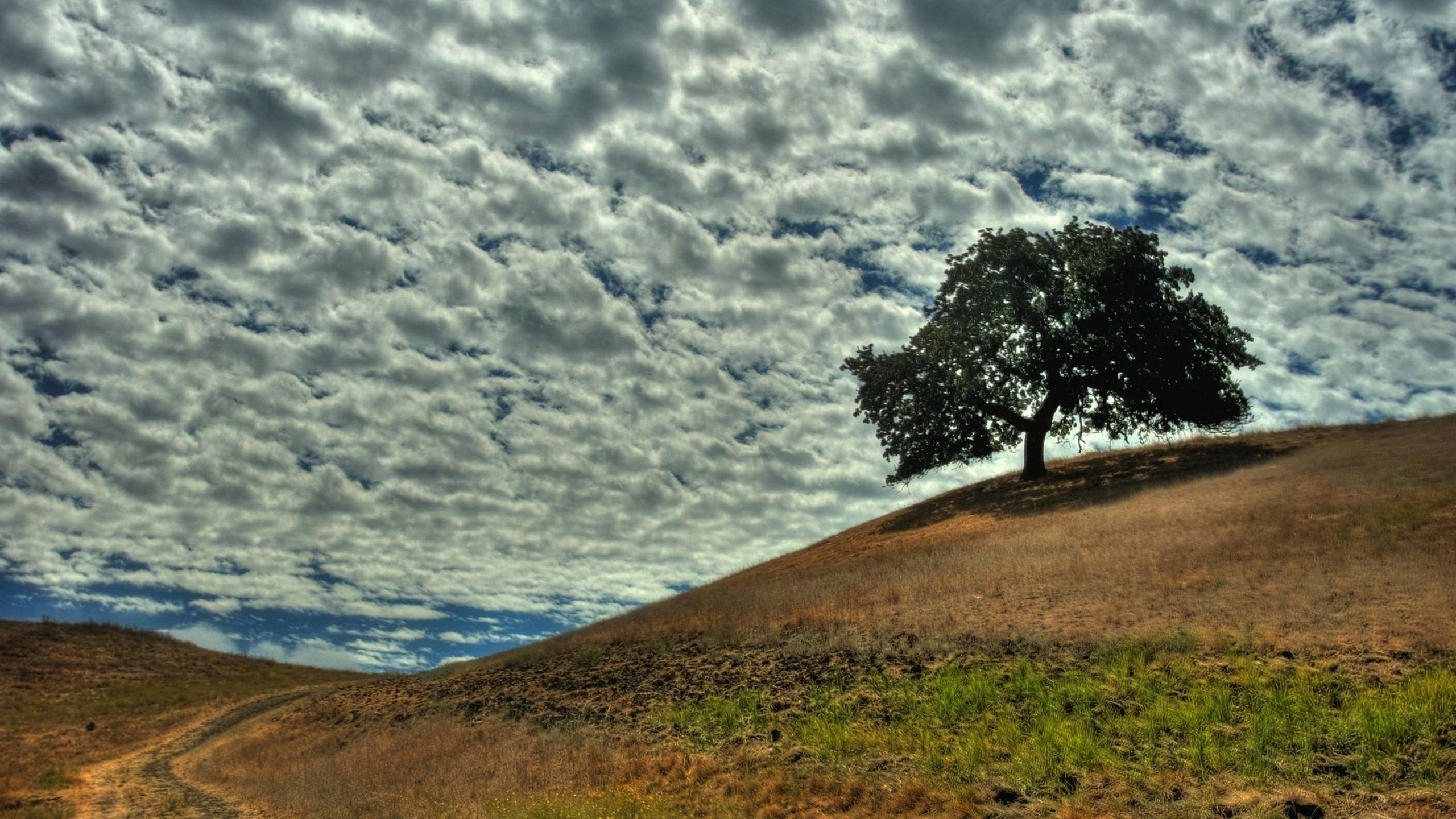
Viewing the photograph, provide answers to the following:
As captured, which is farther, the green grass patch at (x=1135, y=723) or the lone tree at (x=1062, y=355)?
the lone tree at (x=1062, y=355)

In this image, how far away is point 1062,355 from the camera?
142ft

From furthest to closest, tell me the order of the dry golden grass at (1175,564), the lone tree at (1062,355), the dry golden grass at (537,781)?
the lone tree at (1062,355) < the dry golden grass at (1175,564) < the dry golden grass at (537,781)

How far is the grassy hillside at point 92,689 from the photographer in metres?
28.5

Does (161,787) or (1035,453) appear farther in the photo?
(1035,453)

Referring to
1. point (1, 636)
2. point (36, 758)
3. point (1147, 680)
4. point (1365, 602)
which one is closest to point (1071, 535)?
point (1365, 602)

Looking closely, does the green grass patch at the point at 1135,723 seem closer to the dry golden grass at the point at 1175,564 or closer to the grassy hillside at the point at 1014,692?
the grassy hillside at the point at 1014,692

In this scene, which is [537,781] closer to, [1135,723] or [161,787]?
[1135,723]

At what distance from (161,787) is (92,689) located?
80.5 ft

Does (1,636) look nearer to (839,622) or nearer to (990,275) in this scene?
(839,622)

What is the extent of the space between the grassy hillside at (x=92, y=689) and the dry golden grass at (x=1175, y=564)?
1598cm

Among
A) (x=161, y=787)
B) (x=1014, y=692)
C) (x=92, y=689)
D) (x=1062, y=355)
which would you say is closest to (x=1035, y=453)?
(x=1062, y=355)

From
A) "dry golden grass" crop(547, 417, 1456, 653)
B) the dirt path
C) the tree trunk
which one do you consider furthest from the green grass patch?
the tree trunk

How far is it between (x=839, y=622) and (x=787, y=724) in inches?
239

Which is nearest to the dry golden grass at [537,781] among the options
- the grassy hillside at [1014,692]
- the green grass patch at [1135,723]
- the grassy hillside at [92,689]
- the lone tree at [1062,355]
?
the grassy hillside at [1014,692]
